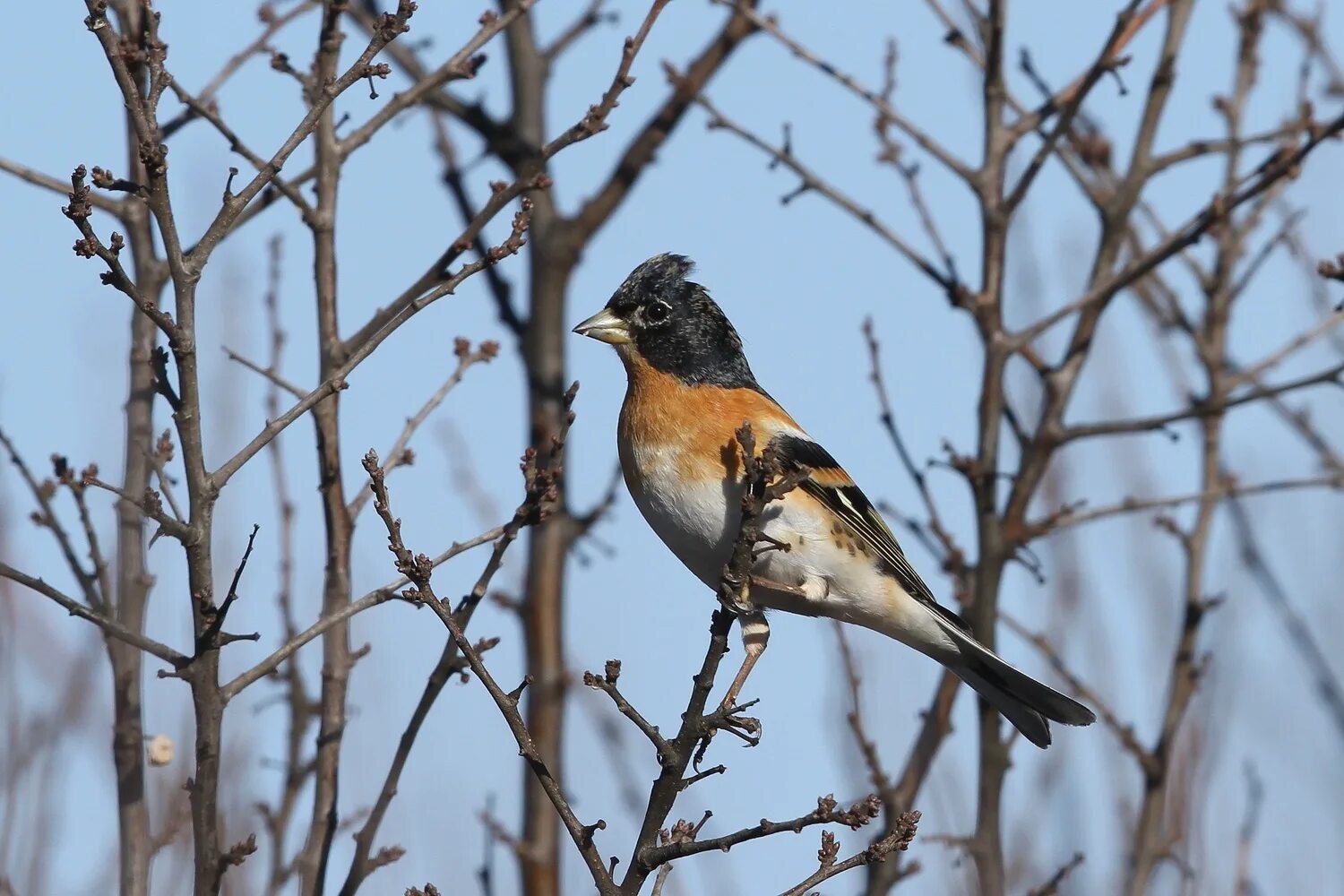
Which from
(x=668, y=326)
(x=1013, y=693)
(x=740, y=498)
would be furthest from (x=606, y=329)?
(x=1013, y=693)

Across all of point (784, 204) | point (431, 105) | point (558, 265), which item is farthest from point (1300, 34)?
point (431, 105)

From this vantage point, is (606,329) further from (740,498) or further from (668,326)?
A: (740,498)

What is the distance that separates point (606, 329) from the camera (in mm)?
5141

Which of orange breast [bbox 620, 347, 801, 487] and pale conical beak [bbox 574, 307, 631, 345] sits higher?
pale conical beak [bbox 574, 307, 631, 345]

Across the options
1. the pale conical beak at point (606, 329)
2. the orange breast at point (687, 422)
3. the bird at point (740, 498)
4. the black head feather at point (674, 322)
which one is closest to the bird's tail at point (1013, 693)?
the bird at point (740, 498)

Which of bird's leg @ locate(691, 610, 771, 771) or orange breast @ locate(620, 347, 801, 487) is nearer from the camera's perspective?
bird's leg @ locate(691, 610, 771, 771)

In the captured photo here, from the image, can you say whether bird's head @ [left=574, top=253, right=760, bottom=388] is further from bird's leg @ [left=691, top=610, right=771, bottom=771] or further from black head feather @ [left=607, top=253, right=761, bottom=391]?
bird's leg @ [left=691, top=610, right=771, bottom=771]

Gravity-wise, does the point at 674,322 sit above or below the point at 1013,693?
above

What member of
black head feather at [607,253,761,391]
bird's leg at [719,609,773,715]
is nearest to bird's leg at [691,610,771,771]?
bird's leg at [719,609,773,715]

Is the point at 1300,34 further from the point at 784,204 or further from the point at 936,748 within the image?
the point at 936,748

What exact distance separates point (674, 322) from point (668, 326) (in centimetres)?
3

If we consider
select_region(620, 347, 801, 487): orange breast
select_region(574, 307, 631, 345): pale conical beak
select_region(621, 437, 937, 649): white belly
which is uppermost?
select_region(574, 307, 631, 345): pale conical beak

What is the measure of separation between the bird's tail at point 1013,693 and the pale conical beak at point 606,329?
4.51 feet

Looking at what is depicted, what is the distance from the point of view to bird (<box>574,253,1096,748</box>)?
464cm
